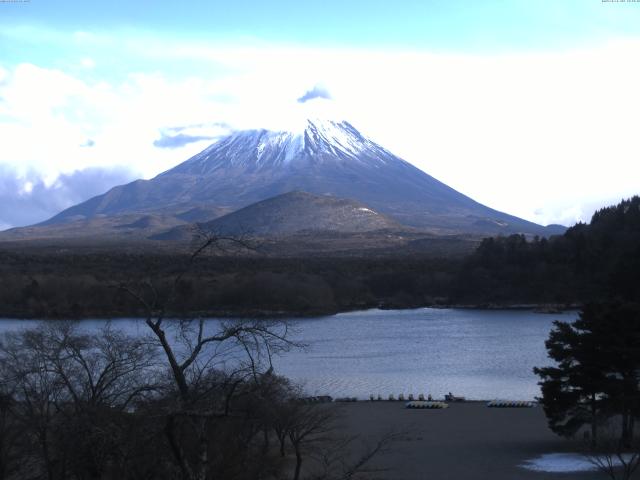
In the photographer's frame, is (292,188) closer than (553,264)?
No

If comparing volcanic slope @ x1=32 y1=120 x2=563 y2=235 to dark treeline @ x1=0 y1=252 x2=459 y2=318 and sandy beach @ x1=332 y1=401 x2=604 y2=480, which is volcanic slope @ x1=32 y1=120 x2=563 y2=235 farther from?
sandy beach @ x1=332 y1=401 x2=604 y2=480

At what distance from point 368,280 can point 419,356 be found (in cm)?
3025

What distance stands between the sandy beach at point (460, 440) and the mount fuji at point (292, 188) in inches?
3466

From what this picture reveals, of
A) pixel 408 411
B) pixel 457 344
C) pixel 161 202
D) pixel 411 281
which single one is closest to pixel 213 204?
pixel 161 202

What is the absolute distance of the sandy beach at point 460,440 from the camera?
1348cm

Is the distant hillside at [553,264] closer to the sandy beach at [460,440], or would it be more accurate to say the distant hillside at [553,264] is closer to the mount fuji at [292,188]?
the sandy beach at [460,440]

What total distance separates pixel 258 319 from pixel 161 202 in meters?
133

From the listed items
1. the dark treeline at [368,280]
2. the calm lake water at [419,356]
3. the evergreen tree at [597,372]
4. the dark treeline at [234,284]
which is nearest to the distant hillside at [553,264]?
the dark treeline at [368,280]

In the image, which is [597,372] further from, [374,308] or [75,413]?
[374,308]

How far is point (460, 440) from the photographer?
52.7 ft

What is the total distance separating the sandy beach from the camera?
44.2 feet

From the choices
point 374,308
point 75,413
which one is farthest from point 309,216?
point 75,413

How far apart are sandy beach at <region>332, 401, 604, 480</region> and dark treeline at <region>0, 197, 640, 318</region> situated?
23466 mm

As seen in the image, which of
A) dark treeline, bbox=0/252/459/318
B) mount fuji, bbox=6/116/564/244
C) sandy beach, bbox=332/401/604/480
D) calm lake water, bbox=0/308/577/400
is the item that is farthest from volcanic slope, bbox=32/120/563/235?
sandy beach, bbox=332/401/604/480
